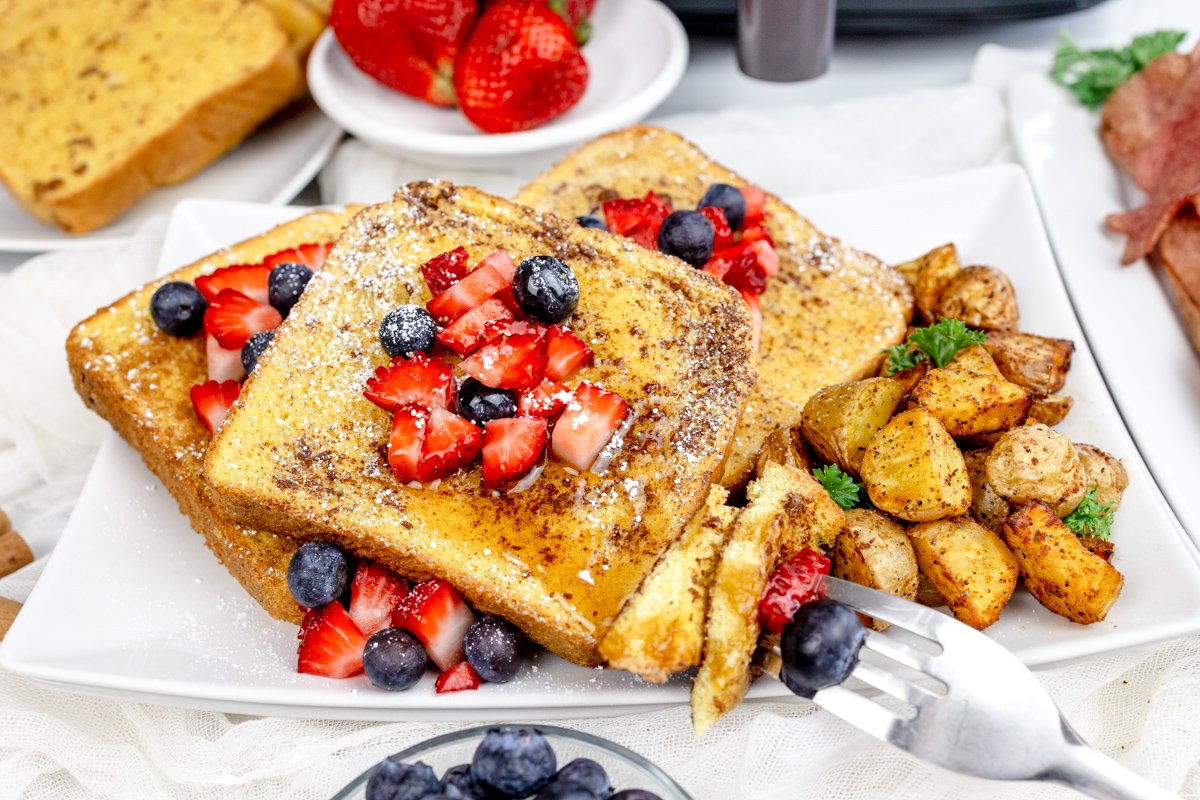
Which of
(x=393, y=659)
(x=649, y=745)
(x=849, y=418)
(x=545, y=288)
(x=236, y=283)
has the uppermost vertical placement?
(x=545, y=288)

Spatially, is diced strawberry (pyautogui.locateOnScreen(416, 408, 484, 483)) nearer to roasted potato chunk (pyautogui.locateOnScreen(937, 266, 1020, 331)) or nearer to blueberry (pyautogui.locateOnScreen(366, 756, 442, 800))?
blueberry (pyautogui.locateOnScreen(366, 756, 442, 800))

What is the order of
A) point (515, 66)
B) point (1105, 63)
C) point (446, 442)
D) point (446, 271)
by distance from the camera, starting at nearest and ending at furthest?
1. point (446, 442)
2. point (446, 271)
3. point (515, 66)
4. point (1105, 63)

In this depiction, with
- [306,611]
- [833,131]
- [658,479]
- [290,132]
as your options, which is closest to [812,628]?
[658,479]

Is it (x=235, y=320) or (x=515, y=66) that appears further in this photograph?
(x=515, y=66)

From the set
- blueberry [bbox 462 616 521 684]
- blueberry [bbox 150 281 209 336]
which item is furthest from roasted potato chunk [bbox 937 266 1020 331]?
blueberry [bbox 150 281 209 336]

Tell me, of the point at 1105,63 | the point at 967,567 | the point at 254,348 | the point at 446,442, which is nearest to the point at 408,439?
the point at 446,442

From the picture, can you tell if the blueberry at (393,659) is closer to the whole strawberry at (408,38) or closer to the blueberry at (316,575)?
the blueberry at (316,575)

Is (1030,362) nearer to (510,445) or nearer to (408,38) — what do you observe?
(510,445)

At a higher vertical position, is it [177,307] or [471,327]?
[471,327]
